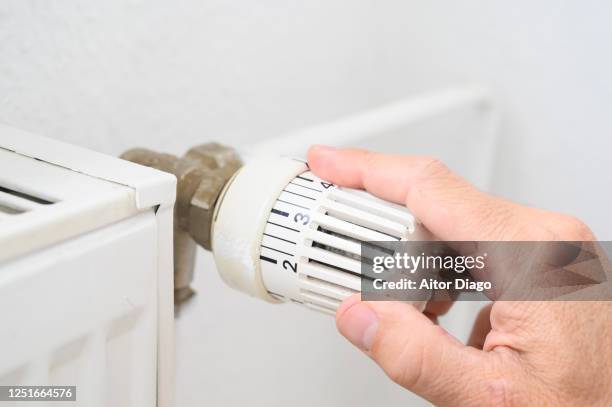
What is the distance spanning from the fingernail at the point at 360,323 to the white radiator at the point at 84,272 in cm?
7

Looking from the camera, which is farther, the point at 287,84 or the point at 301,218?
the point at 287,84

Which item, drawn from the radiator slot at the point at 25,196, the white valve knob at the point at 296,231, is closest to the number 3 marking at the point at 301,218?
the white valve knob at the point at 296,231

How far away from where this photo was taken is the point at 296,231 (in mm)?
290

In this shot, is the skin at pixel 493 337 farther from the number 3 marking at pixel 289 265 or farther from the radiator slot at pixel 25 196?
the radiator slot at pixel 25 196

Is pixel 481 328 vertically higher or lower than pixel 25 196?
lower

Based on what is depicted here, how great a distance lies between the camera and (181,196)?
0.33m

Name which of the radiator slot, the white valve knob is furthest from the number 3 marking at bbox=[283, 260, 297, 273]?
the radiator slot

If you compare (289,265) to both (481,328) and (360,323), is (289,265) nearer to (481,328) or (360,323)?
(360,323)

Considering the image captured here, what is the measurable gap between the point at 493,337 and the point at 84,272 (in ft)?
0.58

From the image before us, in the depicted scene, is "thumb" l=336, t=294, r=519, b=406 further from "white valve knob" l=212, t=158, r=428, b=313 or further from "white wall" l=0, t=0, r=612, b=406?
"white wall" l=0, t=0, r=612, b=406

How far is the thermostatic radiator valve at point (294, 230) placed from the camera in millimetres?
289

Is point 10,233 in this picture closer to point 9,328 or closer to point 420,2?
point 9,328

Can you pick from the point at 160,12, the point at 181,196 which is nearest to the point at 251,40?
the point at 160,12

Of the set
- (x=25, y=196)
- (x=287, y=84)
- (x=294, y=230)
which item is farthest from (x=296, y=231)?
(x=287, y=84)
